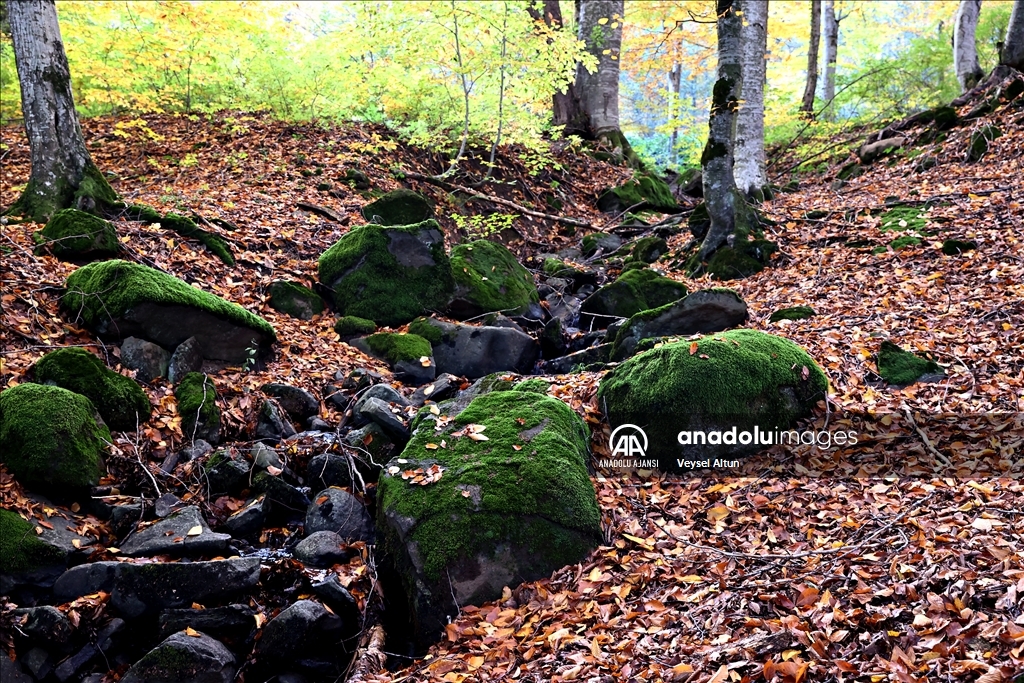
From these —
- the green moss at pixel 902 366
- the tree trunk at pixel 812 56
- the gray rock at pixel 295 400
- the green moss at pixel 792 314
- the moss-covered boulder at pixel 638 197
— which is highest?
the tree trunk at pixel 812 56

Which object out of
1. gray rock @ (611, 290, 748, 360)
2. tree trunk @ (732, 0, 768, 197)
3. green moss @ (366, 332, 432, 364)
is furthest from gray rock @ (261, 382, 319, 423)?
tree trunk @ (732, 0, 768, 197)

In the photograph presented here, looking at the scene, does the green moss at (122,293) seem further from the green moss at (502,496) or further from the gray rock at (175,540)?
the green moss at (502,496)

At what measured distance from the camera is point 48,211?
8281mm

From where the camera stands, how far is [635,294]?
882 centimetres

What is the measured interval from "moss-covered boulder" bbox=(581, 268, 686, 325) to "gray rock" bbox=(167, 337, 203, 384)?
477cm

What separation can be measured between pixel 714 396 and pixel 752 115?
8.36m


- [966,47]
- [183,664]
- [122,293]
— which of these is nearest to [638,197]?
[966,47]

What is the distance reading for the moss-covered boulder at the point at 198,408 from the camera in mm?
5949

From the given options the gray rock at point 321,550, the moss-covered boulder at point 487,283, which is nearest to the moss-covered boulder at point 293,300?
the moss-covered boulder at point 487,283

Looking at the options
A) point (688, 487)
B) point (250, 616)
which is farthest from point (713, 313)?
point (250, 616)

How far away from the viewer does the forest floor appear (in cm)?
313

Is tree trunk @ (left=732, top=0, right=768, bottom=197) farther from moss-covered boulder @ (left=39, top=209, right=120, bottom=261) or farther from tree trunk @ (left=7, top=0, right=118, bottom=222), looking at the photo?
tree trunk @ (left=7, top=0, right=118, bottom=222)

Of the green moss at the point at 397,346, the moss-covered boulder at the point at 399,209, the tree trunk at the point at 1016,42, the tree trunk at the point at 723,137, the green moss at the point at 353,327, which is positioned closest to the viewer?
the green moss at the point at 397,346

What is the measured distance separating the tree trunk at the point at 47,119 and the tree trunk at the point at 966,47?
1518 cm
